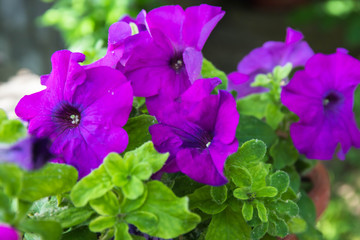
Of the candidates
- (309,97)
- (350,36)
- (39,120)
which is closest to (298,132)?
(309,97)

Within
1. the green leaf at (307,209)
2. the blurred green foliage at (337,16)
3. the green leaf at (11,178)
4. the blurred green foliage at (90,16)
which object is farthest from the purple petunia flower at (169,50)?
the blurred green foliage at (337,16)

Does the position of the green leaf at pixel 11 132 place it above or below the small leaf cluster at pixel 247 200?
above

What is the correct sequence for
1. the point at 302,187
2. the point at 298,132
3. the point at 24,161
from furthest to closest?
the point at 302,187
the point at 298,132
the point at 24,161

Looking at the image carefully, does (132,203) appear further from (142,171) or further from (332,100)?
(332,100)

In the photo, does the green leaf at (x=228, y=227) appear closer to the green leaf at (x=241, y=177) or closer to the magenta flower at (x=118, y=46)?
the green leaf at (x=241, y=177)

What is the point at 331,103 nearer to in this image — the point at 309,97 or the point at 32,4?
the point at 309,97

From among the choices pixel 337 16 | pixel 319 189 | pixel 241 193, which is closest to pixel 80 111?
pixel 241 193

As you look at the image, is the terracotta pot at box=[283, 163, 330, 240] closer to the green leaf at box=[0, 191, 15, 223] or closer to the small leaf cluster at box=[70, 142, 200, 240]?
the small leaf cluster at box=[70, 142, 200, 240]

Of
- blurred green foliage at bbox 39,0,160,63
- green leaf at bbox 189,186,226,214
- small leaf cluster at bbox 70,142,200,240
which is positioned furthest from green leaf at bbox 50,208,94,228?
blurred green foliage at bbox 39,0,160,63
